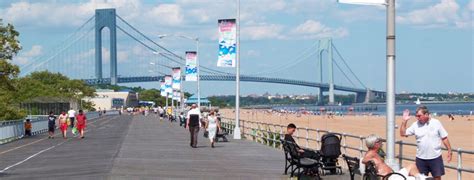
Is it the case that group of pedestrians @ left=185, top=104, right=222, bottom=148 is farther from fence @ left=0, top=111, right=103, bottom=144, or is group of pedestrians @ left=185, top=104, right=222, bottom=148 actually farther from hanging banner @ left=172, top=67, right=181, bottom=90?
hanging banner @ left=172, top=67, right=181, bottom=90

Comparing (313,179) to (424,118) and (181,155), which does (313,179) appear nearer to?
(424,118)

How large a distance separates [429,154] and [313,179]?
11.5ft

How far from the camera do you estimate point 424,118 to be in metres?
13.3

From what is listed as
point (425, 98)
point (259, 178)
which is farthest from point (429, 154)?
point (425, 98)

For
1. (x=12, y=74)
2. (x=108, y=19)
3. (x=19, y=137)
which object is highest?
(x=108, y=19)

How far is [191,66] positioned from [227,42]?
19.4m

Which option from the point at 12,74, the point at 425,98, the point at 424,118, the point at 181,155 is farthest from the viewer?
the point at 425,98

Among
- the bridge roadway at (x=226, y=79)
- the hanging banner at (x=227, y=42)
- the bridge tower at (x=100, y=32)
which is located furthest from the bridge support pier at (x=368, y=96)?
the hanging banner at (x=227, y=42)

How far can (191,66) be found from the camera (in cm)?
5447

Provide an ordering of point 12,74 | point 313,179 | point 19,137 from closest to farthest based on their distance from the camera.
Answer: point 313,179, point 19,137, point 12,74

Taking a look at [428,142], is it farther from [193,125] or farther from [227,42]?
[227,42]

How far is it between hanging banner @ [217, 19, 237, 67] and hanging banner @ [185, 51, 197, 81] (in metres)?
18.9

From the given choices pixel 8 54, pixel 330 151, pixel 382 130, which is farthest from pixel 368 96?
pixel 330 151

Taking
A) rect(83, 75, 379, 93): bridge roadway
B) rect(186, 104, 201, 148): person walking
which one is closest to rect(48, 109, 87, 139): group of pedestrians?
rect(186, 104, 201, 148): person walking
